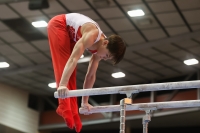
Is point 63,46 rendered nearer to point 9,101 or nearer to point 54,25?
point 54,25

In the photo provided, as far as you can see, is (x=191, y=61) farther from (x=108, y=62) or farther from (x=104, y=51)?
(x=104, y=51)

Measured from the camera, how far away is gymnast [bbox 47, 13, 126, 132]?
4.11 metres

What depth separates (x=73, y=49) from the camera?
421cm

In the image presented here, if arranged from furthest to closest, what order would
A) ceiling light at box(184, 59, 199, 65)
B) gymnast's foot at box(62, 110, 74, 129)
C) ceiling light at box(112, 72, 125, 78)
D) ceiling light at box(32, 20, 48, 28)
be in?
ceiling light at box(112, 72, 125, 78)
ceiling light at box(184, 59, 199, 65)
ceiling light at box(32, 20, 48, 28)
gymnast's foot at box(62, 110, 74, 129)

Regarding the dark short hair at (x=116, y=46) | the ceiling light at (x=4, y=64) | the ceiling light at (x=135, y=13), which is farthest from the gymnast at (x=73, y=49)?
the ceiling light at (x=4, y=64)

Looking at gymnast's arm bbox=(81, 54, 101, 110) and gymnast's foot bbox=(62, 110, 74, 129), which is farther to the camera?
gymnast's arm bbox=(81, 54, 101, 110)

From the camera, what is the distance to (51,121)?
47.3ft

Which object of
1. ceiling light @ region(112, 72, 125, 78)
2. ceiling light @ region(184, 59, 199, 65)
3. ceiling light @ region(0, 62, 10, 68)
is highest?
ceiling light @ region(112, 72, 125, 78)

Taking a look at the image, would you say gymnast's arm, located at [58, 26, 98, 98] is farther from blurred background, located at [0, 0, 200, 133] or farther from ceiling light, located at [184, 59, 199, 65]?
ceiling light, located at [184, 59, 199, 65]

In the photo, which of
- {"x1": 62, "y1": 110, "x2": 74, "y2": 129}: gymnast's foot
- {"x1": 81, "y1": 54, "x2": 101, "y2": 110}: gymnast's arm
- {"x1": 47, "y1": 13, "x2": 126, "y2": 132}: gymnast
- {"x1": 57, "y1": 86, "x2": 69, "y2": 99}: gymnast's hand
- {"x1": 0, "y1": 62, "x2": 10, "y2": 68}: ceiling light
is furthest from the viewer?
{"x1": 0, "y1": 62, "x2": 10, "y2": 68}: ceiling light

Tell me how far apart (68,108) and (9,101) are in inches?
383

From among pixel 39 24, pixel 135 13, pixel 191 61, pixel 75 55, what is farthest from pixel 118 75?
pixel 75 55

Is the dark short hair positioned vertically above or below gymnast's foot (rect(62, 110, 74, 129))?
above

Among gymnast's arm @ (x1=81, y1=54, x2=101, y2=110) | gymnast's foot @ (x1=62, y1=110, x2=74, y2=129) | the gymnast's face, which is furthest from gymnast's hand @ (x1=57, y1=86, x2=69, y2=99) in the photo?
gymnast's arm @ (x1=81, y1=54, x2=101, y2=110)
